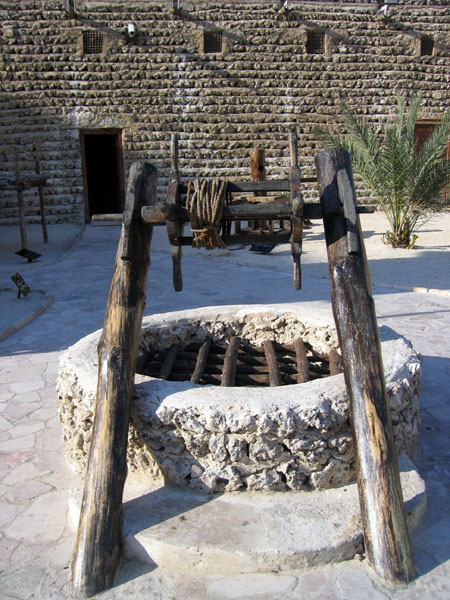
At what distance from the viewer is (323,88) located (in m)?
13.7

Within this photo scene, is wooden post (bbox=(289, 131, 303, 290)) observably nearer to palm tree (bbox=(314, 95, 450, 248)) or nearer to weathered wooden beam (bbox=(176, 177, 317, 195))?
weathered wooden beam (bbox=(176, 177, 317, 195))

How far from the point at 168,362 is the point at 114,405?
0.96 m

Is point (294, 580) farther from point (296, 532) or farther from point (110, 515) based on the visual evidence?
point (110, 515)

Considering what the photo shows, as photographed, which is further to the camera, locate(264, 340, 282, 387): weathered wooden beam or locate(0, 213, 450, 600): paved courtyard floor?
locate(264, 340, 282, 387): weathered wooden beam

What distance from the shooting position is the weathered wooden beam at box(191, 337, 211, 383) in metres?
3.06

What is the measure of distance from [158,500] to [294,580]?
0.68 m

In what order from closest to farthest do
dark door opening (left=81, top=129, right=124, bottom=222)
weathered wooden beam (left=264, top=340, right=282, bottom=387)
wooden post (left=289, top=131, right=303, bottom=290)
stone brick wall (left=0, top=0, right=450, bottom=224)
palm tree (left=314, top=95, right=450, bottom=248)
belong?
wooden post (left=289, top=131, right=303, bottom=290) → weathered wooden beam (left=264, top=340, right=282, bottom=387) → palm tree (left=314, top=95, right=450, bottom=248) → stone brick wall (left=0, top=0, right=450, bottom=224) → dark door opening (left=81, top=129, right=124, bottom=222)

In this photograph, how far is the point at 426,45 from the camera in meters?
14.0

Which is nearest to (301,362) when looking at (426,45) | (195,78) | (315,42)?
(195,78)

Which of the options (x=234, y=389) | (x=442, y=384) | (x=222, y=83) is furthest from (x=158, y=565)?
(x=222, y=83)

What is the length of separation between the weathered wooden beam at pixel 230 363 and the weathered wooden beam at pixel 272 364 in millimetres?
186

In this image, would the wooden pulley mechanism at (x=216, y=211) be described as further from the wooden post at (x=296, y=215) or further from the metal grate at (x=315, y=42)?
the metal grate at (x=315, y=42)

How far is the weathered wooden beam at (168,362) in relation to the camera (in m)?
3.13

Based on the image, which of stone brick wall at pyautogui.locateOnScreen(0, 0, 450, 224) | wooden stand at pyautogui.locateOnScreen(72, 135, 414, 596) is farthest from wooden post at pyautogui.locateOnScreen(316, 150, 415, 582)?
stone brick wall at pyautogui.locateOnScreen(0, 0, 450, 224)
